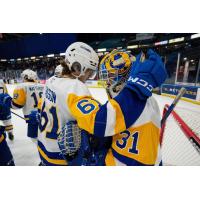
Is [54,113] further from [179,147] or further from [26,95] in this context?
[179,147]

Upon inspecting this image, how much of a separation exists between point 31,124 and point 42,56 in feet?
54.5

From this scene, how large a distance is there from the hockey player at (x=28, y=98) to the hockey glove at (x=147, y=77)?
187 cm

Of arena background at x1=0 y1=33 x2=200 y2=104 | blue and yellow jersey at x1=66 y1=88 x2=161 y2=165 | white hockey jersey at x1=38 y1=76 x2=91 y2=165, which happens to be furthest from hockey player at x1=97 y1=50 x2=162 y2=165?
arena background at x1=0 y1=33 x2=200 y2=104

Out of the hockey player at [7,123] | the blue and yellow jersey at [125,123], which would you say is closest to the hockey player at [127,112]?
the blue and yellow jersey at [125,123]

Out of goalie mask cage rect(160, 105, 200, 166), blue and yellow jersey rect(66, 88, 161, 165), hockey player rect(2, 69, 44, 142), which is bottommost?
goalie mask cage rect(160, 105, 200, 166)

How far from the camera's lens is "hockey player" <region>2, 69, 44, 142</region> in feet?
7.03

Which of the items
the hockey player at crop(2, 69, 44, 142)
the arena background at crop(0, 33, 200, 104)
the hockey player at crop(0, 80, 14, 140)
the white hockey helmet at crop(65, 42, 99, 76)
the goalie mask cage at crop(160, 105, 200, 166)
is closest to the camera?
the white hockey helmet at crop(65, 42, 99, 76)

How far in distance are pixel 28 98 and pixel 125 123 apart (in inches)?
76.5

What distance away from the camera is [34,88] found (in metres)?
2.21

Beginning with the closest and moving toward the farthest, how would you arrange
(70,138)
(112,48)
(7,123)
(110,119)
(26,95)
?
1. (110,119)
2. (70,138)
3. (26,95)
4. (7,123)
5. (112,48)

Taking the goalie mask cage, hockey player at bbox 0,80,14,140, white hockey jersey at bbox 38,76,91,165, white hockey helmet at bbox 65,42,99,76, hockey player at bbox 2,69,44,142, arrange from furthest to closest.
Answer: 1. hockey player at bbox 0,80,14,140
2. hockey player at bbox 2,69,44,142
3. the goalie mask cage
4. white hockey helmet at bbox 65,42,99,76
5. white hockey jersey at bbox 38,76,91,165

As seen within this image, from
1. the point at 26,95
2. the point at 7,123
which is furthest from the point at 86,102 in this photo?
the point at 7,123

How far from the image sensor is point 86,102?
0.67 m

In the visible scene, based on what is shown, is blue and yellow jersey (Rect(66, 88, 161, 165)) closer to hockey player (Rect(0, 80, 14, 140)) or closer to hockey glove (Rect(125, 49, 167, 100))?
hockey glove (Rect(125, 49, 167, 100))
